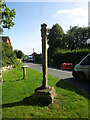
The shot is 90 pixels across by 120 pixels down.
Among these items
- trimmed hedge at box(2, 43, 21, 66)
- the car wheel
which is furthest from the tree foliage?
the car wheel

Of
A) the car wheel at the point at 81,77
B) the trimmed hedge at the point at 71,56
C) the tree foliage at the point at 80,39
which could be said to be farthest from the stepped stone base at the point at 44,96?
the tree foliage at the point at 80,39

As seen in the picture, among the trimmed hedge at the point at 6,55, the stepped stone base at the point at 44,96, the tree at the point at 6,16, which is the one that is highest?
the tree at the point at 6,16

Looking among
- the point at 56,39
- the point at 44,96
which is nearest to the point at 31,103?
the point at 44,96

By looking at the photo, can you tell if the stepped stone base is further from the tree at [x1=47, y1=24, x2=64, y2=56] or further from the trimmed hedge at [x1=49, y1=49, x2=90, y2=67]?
the tree at [x1=47, y1=24, x2=64, y2=56]

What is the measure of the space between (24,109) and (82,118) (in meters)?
1.71

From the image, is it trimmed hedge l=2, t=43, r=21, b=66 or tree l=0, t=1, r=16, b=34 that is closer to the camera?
tree l=0, t=1, r=16, b=34

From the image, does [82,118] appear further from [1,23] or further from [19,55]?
[19,55]

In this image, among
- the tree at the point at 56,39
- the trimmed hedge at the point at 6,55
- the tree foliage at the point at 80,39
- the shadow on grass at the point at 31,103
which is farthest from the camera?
the tree foliage at the point at 80,39

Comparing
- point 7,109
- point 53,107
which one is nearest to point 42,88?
point 53,107

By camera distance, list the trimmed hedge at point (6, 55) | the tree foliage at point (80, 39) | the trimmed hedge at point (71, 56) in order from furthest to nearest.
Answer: the tree foliage at point (80, 39) → the trimmed hedge at point (71, 56) → the trimmed hedge at point (6, 55)

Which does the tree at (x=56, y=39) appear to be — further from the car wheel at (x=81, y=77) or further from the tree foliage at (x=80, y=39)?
the car wheel at (x=81, y=77)

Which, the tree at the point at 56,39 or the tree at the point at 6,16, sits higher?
the tree at the point at 56,39

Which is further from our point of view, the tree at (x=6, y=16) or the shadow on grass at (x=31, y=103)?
the tree at (x=6, y=16)

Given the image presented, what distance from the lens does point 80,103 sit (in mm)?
3574
